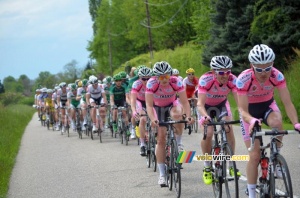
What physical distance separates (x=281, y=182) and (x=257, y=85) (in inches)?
57.3

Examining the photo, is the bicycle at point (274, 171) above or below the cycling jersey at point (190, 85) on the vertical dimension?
below

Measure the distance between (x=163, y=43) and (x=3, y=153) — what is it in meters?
51.1

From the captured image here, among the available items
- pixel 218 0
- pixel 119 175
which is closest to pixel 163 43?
pixel 218 0

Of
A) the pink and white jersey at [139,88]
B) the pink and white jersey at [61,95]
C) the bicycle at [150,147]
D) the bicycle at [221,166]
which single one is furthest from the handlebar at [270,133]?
the pink and white jersey at [61,95]

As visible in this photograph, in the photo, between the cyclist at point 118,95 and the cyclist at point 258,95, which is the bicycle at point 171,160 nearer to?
the cyclist at point 258,95

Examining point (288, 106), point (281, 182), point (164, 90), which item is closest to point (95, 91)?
point (164, 90)

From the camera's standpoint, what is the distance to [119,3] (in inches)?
3300

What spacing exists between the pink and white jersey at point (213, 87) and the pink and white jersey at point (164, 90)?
78cm

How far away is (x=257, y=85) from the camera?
288 inches

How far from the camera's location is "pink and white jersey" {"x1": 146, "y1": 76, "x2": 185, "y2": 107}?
10016 mm

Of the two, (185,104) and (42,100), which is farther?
(42,100)

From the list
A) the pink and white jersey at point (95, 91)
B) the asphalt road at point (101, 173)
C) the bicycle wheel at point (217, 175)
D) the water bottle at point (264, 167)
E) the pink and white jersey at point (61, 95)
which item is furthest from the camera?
the pink and white jersey at point (61, 95)

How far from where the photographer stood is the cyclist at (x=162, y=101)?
374 inches

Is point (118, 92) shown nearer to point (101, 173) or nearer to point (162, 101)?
point (101, 173)
